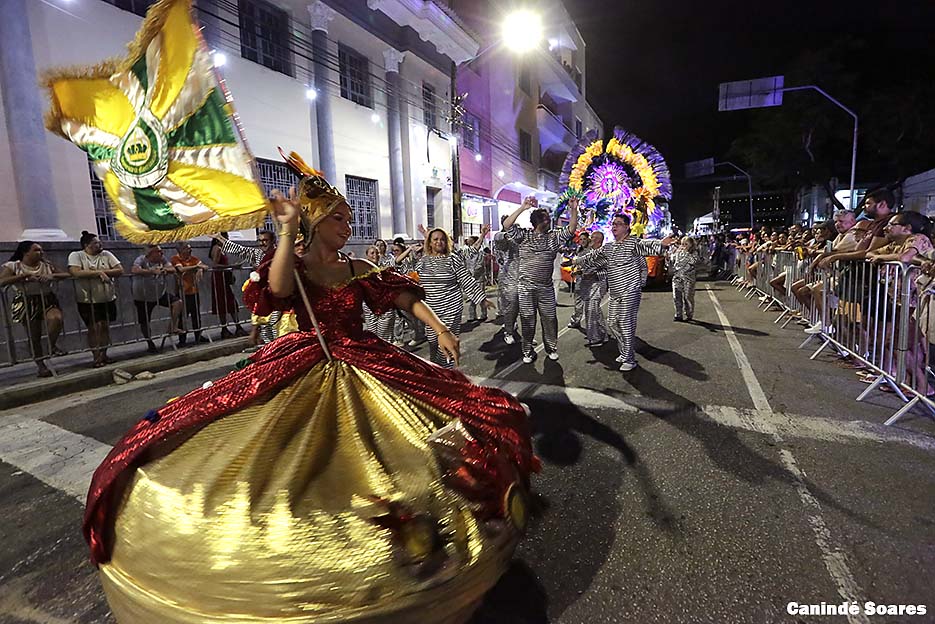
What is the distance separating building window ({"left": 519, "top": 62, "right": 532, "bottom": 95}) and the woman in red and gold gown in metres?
28.6

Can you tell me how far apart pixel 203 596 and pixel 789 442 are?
13.7 ft

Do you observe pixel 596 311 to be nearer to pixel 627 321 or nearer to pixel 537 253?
pixel 627 321

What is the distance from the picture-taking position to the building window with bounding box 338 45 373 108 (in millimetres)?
14523

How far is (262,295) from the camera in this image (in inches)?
99.7

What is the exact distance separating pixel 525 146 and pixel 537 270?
79.3ft

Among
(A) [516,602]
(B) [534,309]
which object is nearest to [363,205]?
(B) [534,309]

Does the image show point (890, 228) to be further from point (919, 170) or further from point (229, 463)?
point (919, 170)

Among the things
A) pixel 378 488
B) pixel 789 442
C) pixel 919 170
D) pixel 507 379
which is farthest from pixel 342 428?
pixel 919 170

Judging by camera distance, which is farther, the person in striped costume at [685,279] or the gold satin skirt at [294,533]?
the person in striped costume at [685,279]

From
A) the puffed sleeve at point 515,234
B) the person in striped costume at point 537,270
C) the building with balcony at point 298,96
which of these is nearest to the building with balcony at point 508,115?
the building with balcony at point 298,96

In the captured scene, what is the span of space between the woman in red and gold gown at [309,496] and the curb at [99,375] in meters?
5.16

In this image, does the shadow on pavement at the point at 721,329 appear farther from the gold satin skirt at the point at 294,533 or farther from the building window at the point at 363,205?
the building window at the point at 363,205

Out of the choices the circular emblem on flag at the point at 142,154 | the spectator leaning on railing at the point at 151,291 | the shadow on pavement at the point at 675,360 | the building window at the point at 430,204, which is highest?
the building window at the point at 430,204

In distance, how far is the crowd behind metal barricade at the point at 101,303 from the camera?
21.2 feet
